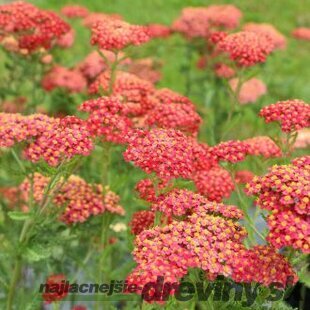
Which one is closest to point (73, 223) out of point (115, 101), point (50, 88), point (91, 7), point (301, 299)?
point (115, 101)

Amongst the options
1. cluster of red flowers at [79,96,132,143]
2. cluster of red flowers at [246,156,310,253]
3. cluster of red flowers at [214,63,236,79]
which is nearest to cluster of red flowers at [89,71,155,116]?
cluster of red flowers at [79,96,132,143]

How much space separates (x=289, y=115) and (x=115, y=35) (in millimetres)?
1376

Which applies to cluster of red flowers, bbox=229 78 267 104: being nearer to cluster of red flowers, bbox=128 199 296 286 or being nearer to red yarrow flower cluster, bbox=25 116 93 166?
red yarrow flower cluster, bbox=25 116 93 166

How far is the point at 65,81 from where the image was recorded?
5828 mm

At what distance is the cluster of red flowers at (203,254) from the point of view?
2814 millimetres

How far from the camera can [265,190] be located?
300 cm

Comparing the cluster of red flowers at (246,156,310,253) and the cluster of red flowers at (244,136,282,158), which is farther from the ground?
the cluster of red flowers at (246,156,310,253)

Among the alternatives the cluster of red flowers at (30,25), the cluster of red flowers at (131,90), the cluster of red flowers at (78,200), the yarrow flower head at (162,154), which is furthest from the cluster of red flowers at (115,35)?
the yarrow flower head at (162,154)

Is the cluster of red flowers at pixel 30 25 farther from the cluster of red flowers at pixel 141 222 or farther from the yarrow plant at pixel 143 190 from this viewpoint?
the cluster of red flowers at pixel 141 222

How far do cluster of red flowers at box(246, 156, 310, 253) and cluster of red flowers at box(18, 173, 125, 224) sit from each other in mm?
1382

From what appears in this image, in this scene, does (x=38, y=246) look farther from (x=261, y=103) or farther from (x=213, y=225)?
(x=261, y=103)

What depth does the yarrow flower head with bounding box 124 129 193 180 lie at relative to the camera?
3318 millimetres

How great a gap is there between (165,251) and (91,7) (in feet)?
36.6

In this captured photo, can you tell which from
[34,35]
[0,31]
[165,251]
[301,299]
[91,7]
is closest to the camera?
[165,251]
